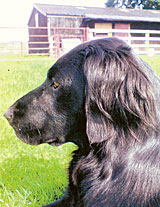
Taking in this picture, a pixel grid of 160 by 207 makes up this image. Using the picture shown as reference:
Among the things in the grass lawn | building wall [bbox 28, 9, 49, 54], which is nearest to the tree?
building wall [bbox 28, 9, 49, 54]

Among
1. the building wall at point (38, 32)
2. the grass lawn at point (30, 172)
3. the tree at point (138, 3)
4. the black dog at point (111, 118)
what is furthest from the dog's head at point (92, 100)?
the tree at point (138, 3)

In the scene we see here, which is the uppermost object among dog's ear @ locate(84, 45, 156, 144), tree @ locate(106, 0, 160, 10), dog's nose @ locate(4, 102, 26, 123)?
tree @ locate(106, 0, 160, 10)

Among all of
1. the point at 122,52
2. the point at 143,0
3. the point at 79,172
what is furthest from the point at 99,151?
the point at 143,0

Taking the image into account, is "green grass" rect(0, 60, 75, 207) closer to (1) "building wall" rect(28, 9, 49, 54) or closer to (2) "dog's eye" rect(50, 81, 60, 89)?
(2) "dog's eye" rect(50, 81, 60, 89)

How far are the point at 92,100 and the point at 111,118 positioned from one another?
0.16 m

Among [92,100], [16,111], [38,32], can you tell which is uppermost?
[38,32]

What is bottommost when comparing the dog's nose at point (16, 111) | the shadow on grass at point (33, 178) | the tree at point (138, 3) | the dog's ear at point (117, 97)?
the shadow on grass at point (33, 178)

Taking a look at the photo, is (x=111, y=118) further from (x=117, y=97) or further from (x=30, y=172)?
(x=30, y=172)

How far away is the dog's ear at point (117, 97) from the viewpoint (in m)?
1.52

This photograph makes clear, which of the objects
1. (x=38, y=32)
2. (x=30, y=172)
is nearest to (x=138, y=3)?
(x=38, y=32)

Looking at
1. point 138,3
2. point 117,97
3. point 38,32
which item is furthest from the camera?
point 138,3

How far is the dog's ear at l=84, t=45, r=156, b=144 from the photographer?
4.99ft

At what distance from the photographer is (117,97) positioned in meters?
1.54

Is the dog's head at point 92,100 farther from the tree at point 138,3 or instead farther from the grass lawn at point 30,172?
the tree at point 138,3
